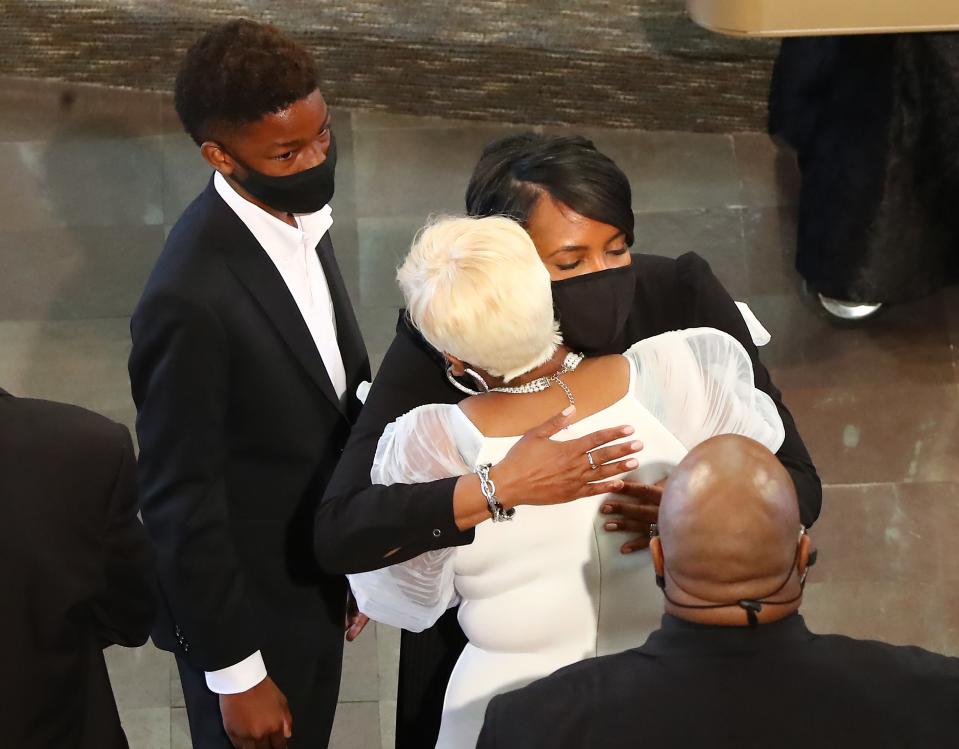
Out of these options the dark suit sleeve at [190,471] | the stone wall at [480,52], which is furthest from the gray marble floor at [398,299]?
A: the dark suit sleeve at [190,471]

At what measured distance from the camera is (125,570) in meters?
1.89

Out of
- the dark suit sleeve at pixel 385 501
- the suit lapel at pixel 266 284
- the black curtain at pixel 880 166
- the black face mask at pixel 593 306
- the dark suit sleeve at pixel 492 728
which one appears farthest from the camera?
the black curtain at pixel 880 166

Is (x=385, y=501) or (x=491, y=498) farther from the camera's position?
(x=385, y=501)

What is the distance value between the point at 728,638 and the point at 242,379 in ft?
3.24

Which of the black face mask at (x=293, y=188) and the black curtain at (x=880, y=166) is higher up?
the black face mask at (x=293, y=188)

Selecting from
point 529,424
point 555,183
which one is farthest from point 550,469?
point 555,183

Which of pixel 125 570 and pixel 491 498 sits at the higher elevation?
pixel 491 498

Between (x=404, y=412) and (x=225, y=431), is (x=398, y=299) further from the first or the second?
(x=404, y=412)

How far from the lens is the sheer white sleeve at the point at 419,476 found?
5.69ft

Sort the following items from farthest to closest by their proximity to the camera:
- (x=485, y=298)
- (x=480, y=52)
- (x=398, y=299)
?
(x=480, y=52) < (x=398, y=299) < (x=485, y=298)

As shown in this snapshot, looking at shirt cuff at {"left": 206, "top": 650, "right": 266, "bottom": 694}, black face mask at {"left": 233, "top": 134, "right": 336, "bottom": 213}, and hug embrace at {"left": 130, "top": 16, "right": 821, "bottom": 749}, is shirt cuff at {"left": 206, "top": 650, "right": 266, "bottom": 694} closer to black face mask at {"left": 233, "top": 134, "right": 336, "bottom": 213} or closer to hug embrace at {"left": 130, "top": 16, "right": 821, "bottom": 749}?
hug embrace at {"left": 130, "top": 16, "right": 821, "bottom": 749}

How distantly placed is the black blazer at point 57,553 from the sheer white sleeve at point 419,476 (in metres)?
0.37

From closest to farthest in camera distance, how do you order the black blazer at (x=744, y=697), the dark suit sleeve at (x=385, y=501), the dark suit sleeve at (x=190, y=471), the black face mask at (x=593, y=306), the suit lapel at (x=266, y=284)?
the black blazer at (x=744, y=697), the dark suit sleeve at (x=385, y=501), the black face mask at (x=593, y=306), the dark suit sleeve at (x=190, y=471), the suit lapel at (x=266, y=284)

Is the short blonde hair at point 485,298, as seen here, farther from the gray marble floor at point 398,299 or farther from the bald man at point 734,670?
the gray marble floor at point 398,299
